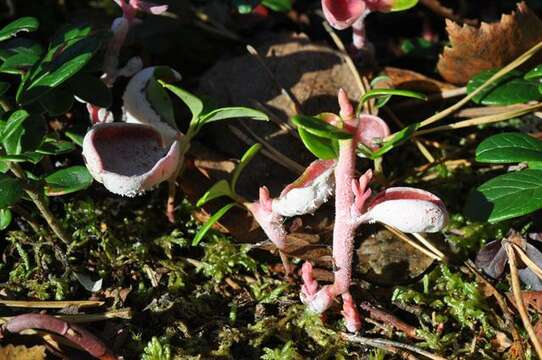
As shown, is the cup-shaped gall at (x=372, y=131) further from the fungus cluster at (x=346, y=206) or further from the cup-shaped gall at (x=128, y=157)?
A: the cup-shaped gall at (x=128, y=157)

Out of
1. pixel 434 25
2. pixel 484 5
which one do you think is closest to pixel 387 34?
pixel 434 25

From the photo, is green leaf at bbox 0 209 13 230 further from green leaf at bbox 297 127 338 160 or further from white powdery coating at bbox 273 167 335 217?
green leaf at bbox 297 127 338 160

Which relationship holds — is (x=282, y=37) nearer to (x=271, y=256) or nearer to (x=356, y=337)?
(x=271, y=256)

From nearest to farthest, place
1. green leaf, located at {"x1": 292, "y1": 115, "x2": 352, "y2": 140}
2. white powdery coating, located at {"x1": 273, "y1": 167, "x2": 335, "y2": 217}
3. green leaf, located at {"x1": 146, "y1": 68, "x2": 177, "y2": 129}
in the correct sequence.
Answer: green leaf, located at {"x1": 292, "y1": 115, "x2": 352, "y2": 140}
white powdery coating, located at {"x1": 273, "y1": 167, "x2": 335, "y2": 217}
green leaf, located at {"x1": 146, "y1": 68, "x2": 177, "y2": 129}

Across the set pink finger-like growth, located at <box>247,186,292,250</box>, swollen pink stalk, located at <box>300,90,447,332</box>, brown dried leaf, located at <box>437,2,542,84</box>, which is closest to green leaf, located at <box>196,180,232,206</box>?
pink finger-like growth, located at <box>247,186,292,250</box>

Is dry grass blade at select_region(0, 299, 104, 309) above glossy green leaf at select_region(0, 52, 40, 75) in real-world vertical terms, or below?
below

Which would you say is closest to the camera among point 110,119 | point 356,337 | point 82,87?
point 356,337

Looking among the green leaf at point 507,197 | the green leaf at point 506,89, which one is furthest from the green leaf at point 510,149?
the green leaf at point 506,89
